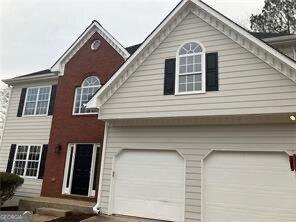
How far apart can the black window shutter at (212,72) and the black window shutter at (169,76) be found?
125 cm

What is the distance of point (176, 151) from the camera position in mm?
10953

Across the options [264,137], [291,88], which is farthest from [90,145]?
[291,88]

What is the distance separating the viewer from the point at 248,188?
9.67 metres

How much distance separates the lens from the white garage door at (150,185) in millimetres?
10562

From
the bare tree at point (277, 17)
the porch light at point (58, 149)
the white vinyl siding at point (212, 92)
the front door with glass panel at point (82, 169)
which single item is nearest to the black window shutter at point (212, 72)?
the white vinyl siding at point (212, 92)

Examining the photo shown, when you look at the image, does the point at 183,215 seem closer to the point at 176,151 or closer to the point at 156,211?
the point at 156,211

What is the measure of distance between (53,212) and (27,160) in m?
5.60

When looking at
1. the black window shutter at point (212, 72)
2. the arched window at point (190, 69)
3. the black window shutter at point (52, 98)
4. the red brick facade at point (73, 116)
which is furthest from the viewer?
the black window shutter at point (52, 98)

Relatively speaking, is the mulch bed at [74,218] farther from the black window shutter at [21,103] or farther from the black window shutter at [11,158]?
the black window shutter at [21,103]

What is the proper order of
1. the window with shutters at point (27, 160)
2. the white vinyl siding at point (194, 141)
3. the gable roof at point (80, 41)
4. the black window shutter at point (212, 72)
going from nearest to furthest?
1. the white vinyl siding at point (194, 141)
2. the black window shutter at point (212, 72)
3. the gable roof at point (80, 41)
4. the window with shutters at point (27, 160)

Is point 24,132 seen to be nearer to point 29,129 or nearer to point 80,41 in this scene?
point 29,129

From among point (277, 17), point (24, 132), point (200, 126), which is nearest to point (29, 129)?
point (24, 132)

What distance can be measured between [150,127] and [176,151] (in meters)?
1.37

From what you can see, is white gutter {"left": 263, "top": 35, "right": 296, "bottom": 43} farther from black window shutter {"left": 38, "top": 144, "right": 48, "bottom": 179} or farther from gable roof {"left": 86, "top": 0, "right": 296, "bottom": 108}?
black window shutter {"left": 38, "top": 144, "right": 48, "bottom": 179}
